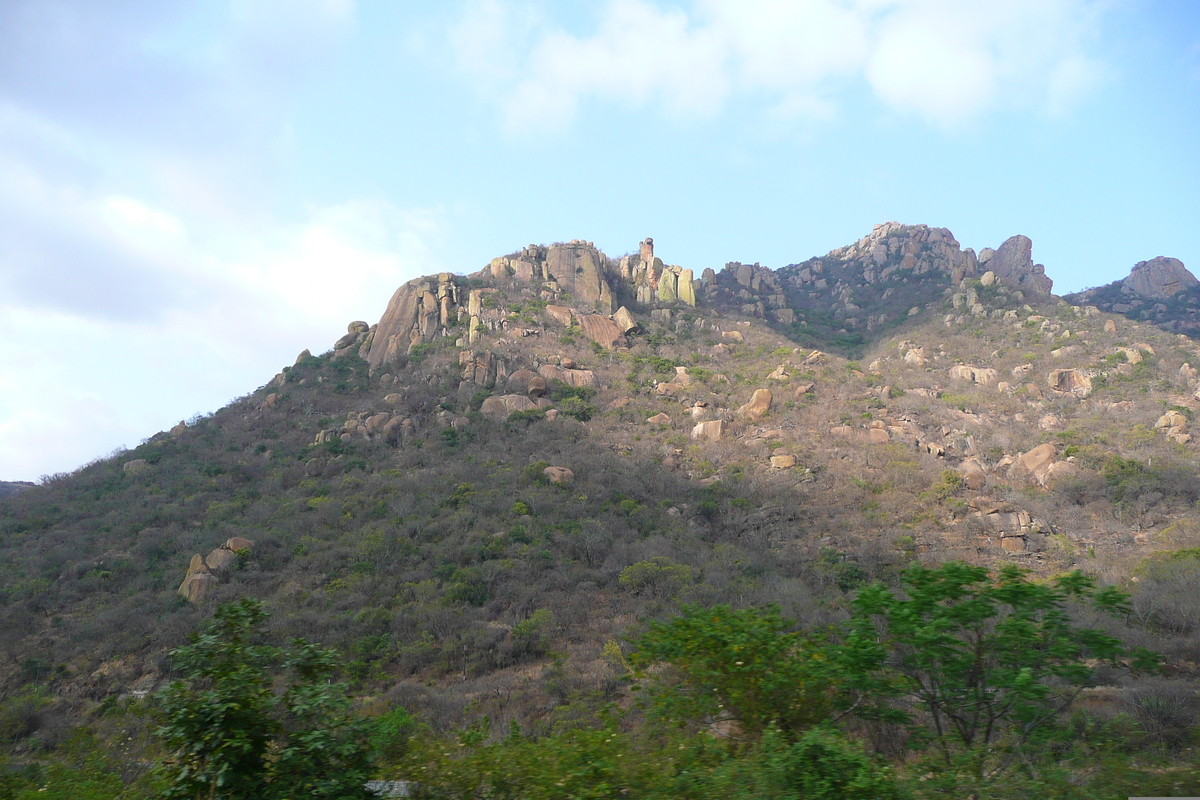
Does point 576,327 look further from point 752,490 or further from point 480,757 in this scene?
point 480,757

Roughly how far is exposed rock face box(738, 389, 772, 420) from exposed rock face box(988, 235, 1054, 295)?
1607 inches

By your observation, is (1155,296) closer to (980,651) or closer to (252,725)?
Answer: (980,651)

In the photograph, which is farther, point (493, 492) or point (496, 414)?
point (496, 414)

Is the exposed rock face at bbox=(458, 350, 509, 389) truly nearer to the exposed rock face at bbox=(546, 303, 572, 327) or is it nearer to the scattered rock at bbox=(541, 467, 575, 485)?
the exposed rock face at bbox=(546, 303, 572, 327)

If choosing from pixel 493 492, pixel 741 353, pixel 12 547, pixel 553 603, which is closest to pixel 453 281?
pixel 741 353

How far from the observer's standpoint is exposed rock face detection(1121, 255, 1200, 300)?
7175 centimetres

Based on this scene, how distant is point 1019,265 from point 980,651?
78479 mm

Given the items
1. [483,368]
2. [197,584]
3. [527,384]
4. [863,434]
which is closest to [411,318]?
[483,368]

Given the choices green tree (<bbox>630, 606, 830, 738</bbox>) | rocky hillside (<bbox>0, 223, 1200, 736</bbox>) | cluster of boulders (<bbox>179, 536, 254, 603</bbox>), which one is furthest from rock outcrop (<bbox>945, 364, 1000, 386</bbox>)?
cluster of boulders (<bbox>179, 536, 254, 603</bbox>)

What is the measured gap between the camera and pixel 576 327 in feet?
169

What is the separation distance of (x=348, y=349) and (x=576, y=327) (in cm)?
1915

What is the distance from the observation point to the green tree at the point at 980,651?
5625 mm

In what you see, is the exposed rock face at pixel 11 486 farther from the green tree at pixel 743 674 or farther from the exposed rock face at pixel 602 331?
the green tree at pixel 743 674

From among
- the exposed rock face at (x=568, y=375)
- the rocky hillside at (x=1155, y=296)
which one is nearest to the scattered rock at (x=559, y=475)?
the exposed rock face at (x=568, y=375)
